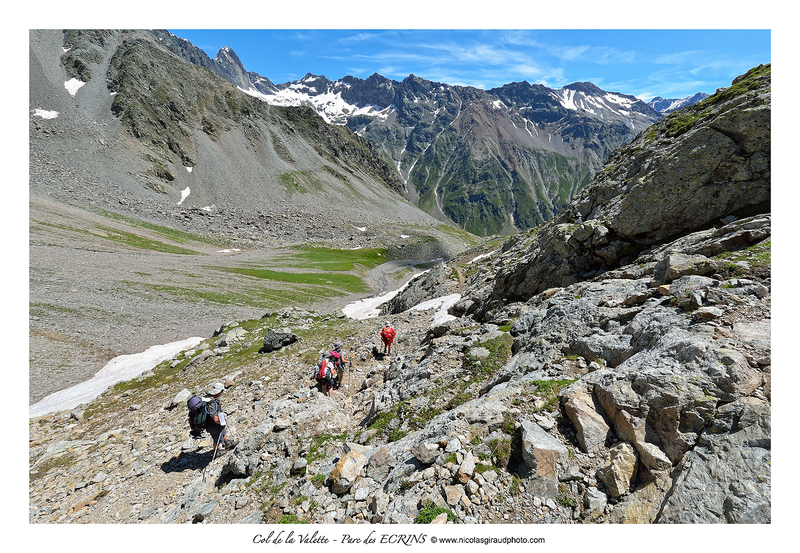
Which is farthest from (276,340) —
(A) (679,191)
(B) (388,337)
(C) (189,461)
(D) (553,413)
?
(A) (679,191)

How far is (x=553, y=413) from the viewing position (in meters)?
7.73

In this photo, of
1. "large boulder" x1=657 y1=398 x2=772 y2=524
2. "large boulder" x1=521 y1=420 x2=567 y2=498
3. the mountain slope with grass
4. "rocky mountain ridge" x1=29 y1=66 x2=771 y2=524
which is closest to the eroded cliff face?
"rocky mountain ridge" x1=29 y1=66 x2=771 y2=524

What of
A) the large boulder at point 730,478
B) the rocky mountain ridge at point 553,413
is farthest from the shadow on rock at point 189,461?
the large boulder at point 730,478

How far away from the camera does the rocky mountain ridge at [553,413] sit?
Result: 6.11 m

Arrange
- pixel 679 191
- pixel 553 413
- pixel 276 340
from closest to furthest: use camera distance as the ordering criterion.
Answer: pixel 553 413
pixel 679 191
pixel 276 340

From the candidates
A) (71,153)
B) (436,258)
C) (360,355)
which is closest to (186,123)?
(71,153)

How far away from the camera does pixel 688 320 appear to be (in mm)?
8250

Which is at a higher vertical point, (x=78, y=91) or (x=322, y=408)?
(x=78, y=91)

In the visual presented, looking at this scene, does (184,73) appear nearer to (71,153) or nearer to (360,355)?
(71,153)

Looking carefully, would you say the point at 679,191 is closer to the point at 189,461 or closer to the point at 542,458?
the point at 542,458

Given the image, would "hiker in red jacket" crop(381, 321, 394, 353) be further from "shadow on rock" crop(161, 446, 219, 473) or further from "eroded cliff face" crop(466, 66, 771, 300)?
"shadow on rock" crop(161, 446, 219, 473)

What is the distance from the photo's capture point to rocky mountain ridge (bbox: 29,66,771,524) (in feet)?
20.0

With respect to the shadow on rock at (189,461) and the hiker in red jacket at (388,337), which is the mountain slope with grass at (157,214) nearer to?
the shadow on rock at (189,461)
